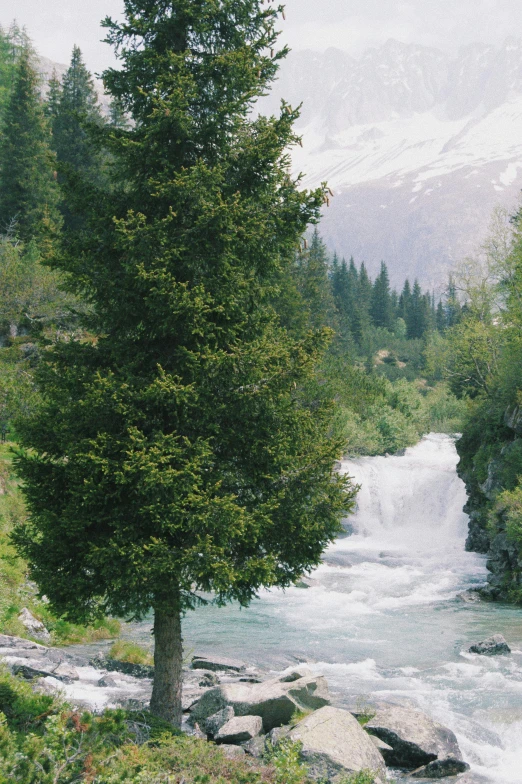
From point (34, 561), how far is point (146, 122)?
6.47 m

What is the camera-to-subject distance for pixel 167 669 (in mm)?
9523

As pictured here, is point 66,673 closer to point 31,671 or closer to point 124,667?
point 31,671

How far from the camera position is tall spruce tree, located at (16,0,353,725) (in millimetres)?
8781

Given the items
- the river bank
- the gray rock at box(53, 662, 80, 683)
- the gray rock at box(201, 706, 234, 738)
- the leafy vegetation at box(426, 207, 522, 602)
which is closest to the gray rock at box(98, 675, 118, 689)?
the river bank

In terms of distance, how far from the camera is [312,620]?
804 inches

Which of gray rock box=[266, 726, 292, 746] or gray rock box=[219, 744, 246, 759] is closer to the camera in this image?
gray rock box=[219, 744, 246, 759]

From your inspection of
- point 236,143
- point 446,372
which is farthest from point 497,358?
point 236,143

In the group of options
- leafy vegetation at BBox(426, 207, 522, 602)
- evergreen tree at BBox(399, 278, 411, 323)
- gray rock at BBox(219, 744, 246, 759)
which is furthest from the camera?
evergreen tree at BBox(399, 278, 411, 323)

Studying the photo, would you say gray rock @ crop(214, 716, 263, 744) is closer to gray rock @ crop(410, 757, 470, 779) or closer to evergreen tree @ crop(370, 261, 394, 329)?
gray rock @ crop(410, 757, 470, 779)

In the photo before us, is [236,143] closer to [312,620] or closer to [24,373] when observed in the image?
[312,620]

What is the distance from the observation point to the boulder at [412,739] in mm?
10680

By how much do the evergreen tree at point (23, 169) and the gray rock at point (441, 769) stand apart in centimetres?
3878

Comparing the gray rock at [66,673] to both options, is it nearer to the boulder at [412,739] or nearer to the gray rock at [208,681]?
the gray rock at [208,681]

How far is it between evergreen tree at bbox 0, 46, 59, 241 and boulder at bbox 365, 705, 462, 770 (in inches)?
1493
